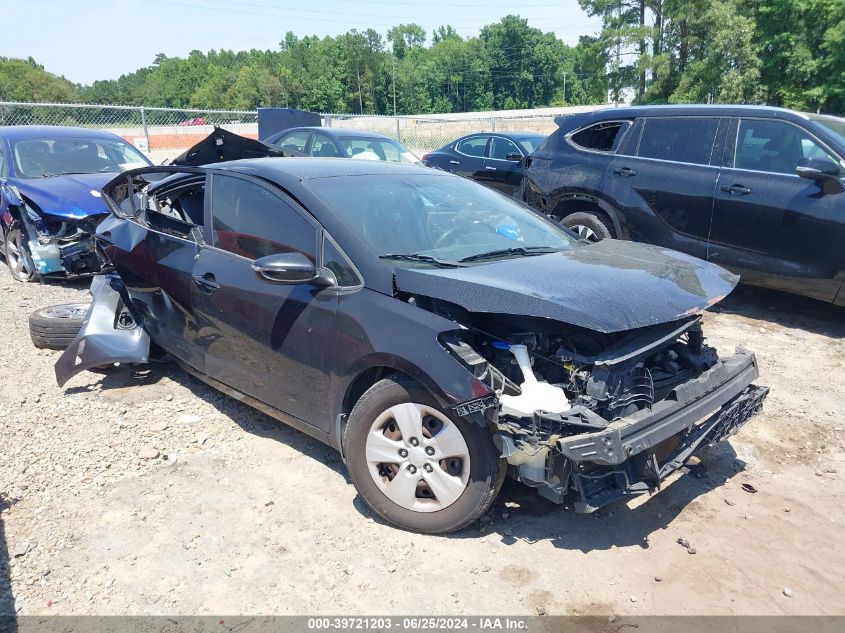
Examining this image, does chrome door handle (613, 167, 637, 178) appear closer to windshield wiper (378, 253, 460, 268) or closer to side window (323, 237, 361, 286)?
windshield wiper (378, 253, 460, 268)

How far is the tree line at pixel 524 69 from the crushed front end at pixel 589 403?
2655cm

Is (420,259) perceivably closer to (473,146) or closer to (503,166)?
(503,166)

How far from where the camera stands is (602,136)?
7020 mm

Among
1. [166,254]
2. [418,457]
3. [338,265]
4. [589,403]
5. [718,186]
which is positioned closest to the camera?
[589,403]

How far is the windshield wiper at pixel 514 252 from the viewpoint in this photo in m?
3.40

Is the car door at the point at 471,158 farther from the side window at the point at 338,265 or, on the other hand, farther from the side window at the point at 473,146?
the side window at the point at 338,265

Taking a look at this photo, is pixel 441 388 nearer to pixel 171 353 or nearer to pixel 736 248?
pixel 171 353

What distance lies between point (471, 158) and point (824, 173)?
609cm

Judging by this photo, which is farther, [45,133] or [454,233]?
[45,133]

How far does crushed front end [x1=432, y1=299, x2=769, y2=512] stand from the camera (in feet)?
8.56

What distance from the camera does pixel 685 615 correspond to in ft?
8.29

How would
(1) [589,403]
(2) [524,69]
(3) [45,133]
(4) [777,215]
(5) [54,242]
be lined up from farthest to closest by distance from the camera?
(2) [524,69]
(3) [45,133]
(5) [54,242]
(4) [777,215]
(1) [589,403]

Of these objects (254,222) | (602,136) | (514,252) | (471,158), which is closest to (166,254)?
(254,222)

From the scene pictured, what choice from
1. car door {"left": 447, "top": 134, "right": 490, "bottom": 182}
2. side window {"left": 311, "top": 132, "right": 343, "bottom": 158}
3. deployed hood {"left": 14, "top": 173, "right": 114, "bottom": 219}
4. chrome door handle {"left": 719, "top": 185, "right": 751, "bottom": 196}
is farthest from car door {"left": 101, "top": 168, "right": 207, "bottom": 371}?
car door {"left": 447, "top": 134, "right": 490, "bottom": 182}
